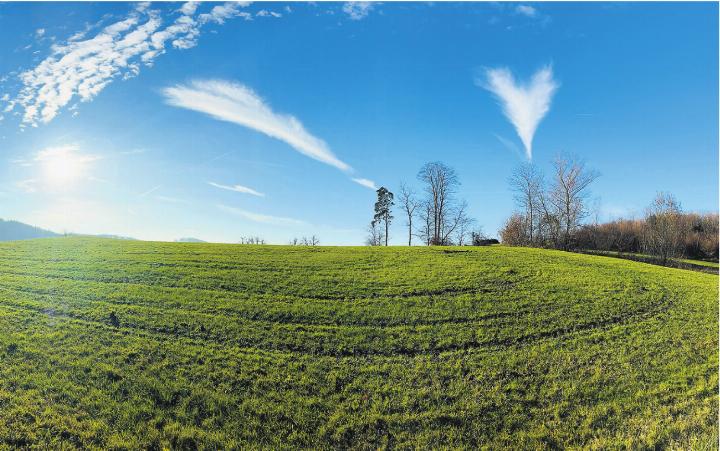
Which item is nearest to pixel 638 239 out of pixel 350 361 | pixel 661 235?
pixel 661 235

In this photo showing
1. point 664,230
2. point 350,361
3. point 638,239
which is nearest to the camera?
point 350,361

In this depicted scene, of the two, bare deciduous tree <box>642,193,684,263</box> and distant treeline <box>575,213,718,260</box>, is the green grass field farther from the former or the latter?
distant treeline <box>575,213,718,260</box>

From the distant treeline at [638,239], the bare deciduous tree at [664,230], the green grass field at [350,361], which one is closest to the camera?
the green grass field at [350,361]

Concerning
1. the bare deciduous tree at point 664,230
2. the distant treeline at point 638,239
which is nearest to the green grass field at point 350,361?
the bare deciduous tree at point 664,230

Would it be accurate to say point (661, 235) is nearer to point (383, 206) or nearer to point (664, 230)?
point (664, 230)

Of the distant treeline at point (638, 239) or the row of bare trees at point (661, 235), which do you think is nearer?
the row of bare trees at point (661, 235)

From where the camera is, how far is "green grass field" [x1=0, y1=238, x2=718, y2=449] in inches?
Answer: 391

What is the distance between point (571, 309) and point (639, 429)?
10.2m

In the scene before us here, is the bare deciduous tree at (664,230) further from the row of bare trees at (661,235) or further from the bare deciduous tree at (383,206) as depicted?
the bare deciduous tree at (383,206)

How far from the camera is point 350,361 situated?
534 inches

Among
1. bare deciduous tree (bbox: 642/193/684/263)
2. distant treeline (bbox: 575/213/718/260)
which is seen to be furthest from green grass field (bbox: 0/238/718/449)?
distant treeline (bbox: 575/213/718/260)

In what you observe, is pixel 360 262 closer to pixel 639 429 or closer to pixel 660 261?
pixel 639 429

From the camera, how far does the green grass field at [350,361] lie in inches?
391

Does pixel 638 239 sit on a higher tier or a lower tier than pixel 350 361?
higher
